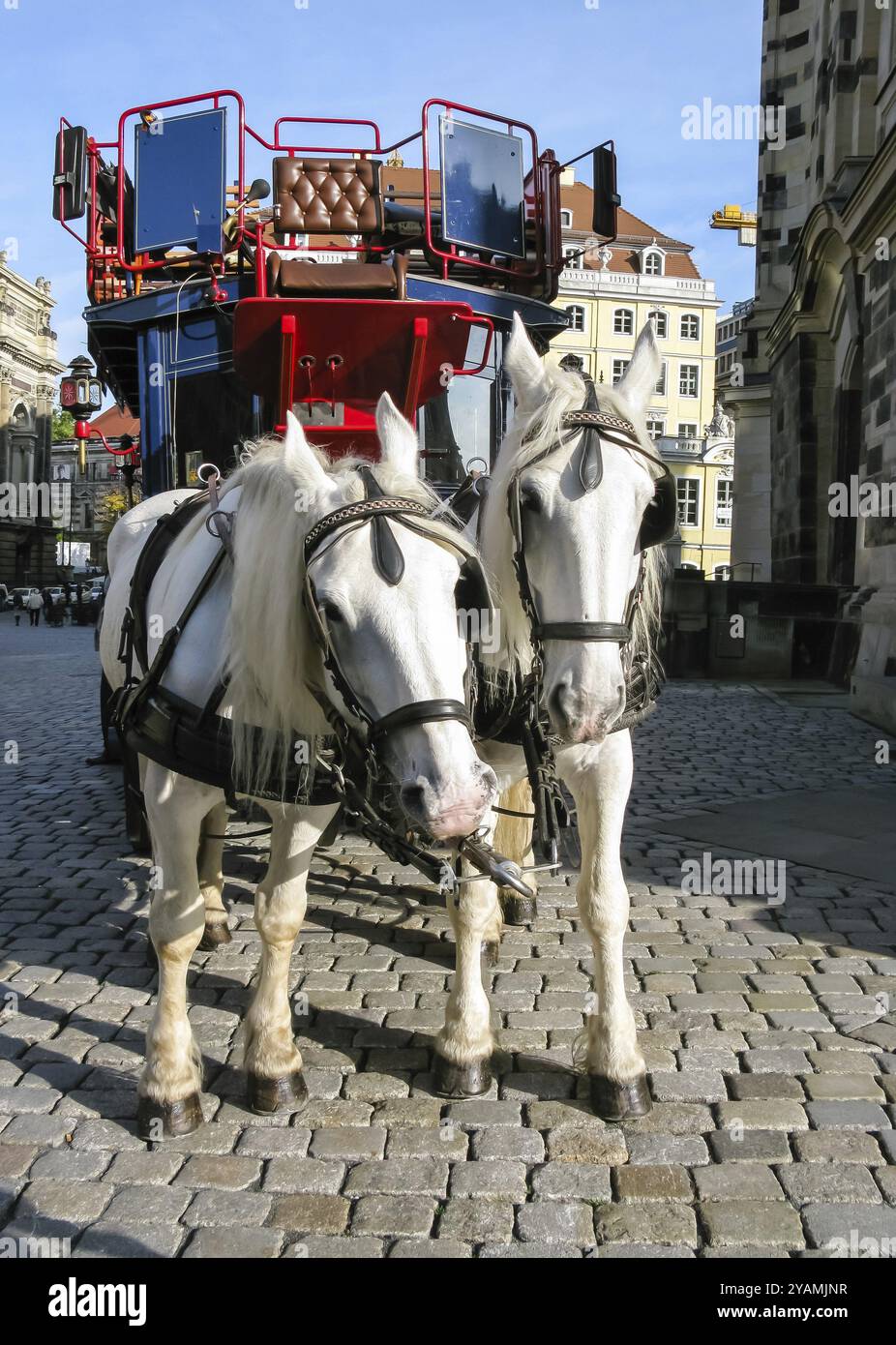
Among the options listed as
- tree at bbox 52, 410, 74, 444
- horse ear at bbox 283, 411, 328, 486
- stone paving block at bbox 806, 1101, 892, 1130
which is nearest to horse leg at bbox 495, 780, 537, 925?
Result: stone paving block at bbox 806, 1101, 892, 1130

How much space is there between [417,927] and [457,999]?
1548 millimetres

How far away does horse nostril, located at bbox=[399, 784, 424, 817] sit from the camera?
2.25 metres

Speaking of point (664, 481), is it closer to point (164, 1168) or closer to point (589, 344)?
point (164, 1168)

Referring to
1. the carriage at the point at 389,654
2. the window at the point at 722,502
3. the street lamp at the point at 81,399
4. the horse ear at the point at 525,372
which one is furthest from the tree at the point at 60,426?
the horse ear at the point at 525,372

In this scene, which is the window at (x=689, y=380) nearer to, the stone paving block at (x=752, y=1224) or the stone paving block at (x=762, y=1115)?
the stone paving block at (x=762, y=1115)

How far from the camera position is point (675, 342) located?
56656mm

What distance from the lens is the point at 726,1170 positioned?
2854 mm

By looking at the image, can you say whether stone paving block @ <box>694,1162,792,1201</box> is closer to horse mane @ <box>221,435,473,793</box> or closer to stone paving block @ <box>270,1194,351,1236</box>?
stone paving block @ <box>270,1194,351,1236</box>

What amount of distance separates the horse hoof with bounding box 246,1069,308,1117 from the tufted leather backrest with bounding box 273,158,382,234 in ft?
17.4

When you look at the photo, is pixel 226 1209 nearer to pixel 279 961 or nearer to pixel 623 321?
pixel 279 961

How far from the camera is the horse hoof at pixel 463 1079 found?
3.29 m

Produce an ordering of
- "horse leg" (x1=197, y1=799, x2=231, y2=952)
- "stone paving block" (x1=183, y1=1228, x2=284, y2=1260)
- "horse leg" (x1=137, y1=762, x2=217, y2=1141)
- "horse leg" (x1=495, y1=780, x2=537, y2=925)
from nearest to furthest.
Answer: "stone paving block" (x1=183, y1=1228, x2=284, y2=1260) < "horse leg" (x1=137, y1=762, x2=217, y2=1141) < "horse leg" (x1=197, y1=799, x2=231, y2=952) < "horse leg" (x1=495, y1=780, x2=537, y2=925)

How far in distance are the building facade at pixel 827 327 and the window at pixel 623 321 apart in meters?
32.9

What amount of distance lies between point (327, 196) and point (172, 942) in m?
5.31
